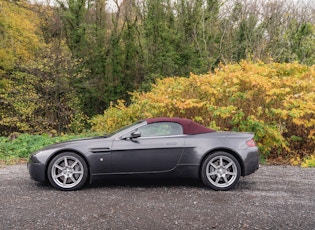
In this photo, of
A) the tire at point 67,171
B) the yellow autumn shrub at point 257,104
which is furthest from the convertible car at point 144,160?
the yellow autumn shrub at point 257,104

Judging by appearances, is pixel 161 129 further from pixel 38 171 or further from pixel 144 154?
pixel 38 171

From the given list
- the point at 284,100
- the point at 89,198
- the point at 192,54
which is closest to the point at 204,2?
the point at 192,54

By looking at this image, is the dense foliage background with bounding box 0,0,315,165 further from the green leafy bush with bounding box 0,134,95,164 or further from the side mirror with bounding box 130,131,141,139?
the side mirror with bounding box 130,131,141,139

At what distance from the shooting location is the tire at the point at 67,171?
6.04 meters

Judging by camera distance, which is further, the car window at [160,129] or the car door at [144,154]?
the car window at [160,129]

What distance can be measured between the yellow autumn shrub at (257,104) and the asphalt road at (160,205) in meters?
2.50

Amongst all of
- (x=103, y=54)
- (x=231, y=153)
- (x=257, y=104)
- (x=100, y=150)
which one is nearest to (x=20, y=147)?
(x=100, y=150)

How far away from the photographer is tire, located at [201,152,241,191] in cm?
607

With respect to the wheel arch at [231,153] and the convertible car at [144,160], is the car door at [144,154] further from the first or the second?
the wheel arch at [231,153]

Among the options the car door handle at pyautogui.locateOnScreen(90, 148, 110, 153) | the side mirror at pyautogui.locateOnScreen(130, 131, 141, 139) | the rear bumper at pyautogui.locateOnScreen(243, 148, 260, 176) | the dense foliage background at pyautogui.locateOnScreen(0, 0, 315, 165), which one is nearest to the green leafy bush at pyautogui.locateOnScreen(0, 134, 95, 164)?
the dense foliage background at pyautogui.locateOnScreen(0, 0, 315, 165)

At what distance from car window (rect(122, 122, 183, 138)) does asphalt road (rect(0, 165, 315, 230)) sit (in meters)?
0.90

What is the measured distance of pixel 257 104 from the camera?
9789mm

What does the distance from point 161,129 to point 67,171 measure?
172 cm

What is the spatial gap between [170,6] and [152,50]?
7.69ft
